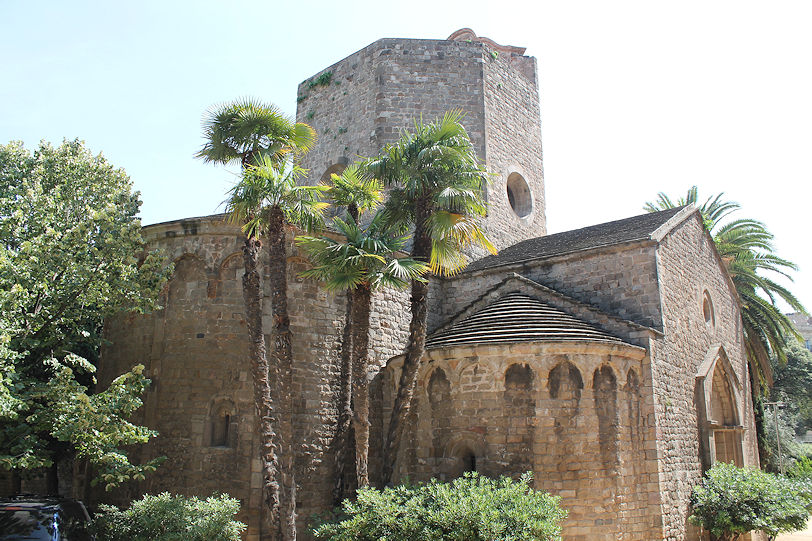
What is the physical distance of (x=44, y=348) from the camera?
1116cm

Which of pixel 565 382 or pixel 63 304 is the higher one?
pixel 63 304

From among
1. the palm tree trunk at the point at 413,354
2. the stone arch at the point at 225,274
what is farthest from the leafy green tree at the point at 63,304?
the palm tree trunk at the point at 413,354

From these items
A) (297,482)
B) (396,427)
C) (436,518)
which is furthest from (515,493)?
(297,482)

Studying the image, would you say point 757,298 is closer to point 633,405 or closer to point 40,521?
point 633,405

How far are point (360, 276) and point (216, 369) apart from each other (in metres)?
3.73

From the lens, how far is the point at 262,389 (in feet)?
32.9

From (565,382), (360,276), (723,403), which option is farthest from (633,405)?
(723,403)

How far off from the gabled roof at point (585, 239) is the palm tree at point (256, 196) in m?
6.76

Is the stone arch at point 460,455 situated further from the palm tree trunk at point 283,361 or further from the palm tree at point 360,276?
the palm tree trunk at point 283,361

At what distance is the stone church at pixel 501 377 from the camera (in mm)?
11531

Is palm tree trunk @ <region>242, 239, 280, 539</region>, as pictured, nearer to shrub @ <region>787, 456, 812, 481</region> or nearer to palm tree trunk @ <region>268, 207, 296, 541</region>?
palm tree trunk @ <region>268, 207, 296, 541</region>

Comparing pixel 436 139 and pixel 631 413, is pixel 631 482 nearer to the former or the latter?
pixel 631 413

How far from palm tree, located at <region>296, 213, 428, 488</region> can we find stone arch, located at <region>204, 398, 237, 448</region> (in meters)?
2.67

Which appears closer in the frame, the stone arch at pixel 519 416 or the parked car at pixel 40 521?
the parked car at pixel 40 521
